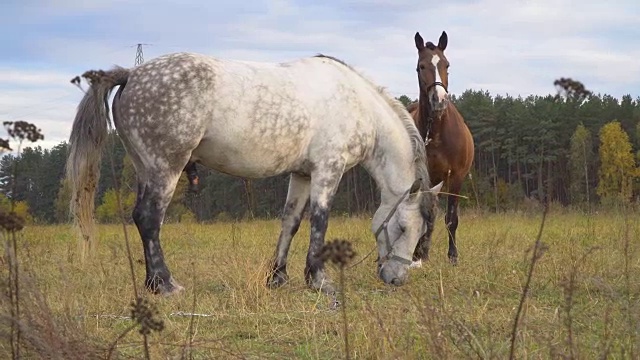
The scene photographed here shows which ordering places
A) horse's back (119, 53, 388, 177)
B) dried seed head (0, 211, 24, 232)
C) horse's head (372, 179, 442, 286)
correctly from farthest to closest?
1. horse's head (372, 179, 442, 286)
2. horse's back (119, 53, 388, 177)
3. dried seed head (0, 211, 24, 232)

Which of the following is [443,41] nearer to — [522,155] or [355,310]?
[355,310]

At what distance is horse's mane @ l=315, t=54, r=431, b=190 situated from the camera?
278 inches

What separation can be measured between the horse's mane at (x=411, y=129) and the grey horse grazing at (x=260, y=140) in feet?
0.05

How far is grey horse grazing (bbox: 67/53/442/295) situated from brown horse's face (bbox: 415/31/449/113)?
80 cm

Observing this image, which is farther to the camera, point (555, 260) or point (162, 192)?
point (555, 260)

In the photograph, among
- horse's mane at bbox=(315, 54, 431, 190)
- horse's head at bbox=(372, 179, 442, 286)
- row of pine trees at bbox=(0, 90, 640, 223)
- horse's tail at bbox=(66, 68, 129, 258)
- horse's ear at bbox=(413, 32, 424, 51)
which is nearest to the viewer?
horse's tail at bbox=(66, 68, 129, 258)

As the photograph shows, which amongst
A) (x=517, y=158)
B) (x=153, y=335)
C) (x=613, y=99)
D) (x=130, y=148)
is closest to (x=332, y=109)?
(x=130, y=148)

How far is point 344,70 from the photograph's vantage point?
6.95 metres

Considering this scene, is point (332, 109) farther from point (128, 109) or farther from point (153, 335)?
point (153, 335)

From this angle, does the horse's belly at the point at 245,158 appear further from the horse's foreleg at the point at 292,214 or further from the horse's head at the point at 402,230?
the horse's head at the point at 402,230

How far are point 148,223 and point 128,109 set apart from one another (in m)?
0.92

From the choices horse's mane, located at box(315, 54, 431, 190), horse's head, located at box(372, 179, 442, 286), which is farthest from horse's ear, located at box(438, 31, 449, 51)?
horse's head, located at box(372, 179, 442, 286)

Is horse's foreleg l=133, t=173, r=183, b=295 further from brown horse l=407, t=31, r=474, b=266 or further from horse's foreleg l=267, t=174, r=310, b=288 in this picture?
brown horse l=407, t=31, r=474, b=266

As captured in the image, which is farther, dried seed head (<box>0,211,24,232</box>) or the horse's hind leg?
the horse's hind leg
